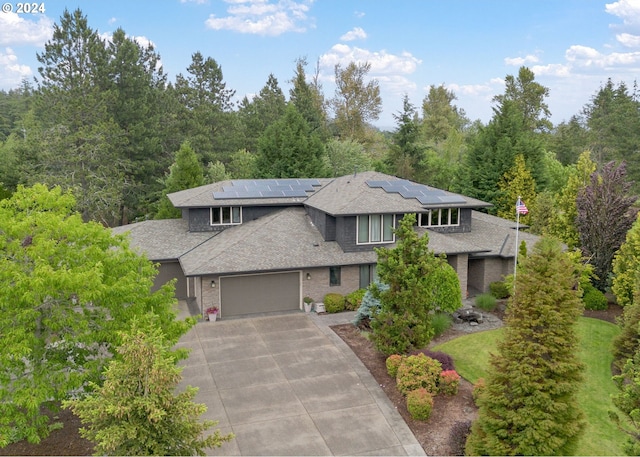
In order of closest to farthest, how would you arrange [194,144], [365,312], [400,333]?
[400,333] < [365,312] < [194,144]

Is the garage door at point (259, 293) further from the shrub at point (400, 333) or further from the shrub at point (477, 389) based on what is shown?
the shrub at point (477, 389)

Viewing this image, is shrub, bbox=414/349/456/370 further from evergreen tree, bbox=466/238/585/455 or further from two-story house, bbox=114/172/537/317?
two-story house, bbox=114/172/537/317

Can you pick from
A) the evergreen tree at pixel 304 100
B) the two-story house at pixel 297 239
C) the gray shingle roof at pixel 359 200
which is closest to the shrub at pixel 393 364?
the two-story house at pixel 297 239

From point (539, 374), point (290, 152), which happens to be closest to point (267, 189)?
point (290, 152)

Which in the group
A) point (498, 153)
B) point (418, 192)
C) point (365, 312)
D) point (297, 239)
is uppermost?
point (498, 153)

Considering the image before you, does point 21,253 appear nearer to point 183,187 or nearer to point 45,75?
point 183,187

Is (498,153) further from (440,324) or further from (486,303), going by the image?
(440,324)
